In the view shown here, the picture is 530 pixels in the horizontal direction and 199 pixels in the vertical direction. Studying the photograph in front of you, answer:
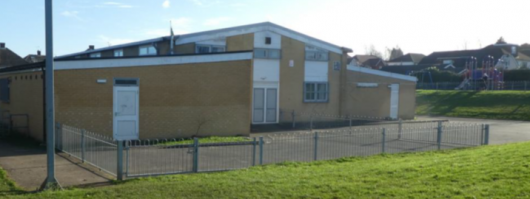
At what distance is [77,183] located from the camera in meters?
10.4

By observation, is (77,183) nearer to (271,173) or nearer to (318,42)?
(271,173)

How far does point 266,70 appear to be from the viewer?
88.7ft

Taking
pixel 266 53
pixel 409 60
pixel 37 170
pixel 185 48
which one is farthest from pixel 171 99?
pixel 409 60

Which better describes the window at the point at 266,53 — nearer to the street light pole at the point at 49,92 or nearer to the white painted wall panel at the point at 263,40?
the white painted wall panel at the point at 263,40

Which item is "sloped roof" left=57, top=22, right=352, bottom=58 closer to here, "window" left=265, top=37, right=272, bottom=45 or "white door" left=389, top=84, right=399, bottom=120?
"window" left=265, top=37, right=272, bottom=45

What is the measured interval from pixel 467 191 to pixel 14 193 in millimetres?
8046

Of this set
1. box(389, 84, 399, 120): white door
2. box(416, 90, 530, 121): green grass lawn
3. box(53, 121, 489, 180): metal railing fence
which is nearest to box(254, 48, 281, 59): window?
box(53, 121, 489, 180): metal railing fence

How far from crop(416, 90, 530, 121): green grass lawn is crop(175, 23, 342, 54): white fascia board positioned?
55.2 ft

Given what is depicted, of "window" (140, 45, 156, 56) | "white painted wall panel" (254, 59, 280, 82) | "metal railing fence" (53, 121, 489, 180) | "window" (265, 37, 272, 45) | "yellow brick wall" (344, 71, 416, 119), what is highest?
"window" (265, 37, 272, 45)

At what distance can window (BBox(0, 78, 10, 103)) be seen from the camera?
2267 centimetres

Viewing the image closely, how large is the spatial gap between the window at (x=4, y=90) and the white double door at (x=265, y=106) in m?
11.7

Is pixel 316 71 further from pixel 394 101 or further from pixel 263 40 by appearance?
pixel 394 101

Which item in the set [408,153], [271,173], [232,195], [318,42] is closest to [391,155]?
[408,153]

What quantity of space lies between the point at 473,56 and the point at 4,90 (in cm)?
7126
